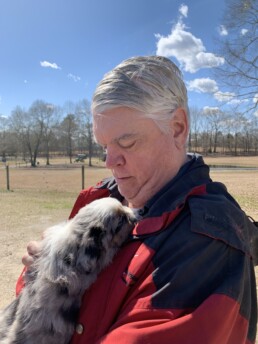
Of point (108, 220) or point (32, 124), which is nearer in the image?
point (108, 220)

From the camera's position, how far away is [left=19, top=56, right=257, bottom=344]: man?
3.91ft

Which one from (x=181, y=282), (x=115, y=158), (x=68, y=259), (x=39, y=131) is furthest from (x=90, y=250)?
(x=39, y=131)

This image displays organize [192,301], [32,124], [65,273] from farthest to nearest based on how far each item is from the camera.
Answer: [32,124] < [65,273] < [192,301]

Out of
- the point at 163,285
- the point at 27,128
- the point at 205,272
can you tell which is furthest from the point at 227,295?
the point at 27,128

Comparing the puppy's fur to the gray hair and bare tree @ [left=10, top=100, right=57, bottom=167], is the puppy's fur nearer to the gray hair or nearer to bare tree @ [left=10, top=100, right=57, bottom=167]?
the gray hair

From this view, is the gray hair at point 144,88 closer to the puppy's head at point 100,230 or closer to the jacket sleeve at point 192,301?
the jacket sleeve at point 192,301

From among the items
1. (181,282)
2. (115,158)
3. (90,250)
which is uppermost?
(115,158)

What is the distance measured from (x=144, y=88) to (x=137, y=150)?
31cm

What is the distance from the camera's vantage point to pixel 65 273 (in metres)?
1.92

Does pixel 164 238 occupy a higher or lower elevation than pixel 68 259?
higher

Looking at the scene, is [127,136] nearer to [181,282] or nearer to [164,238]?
[164,238]

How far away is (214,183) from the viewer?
1596 mm

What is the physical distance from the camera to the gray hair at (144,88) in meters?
1.54

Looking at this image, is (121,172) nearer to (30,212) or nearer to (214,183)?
(214,183)
